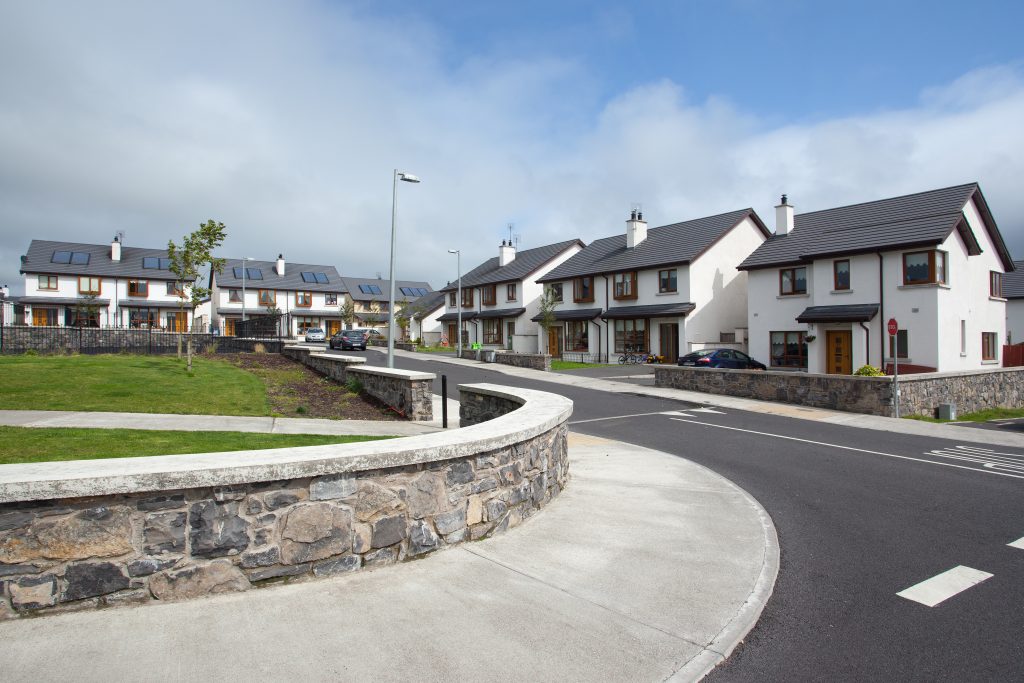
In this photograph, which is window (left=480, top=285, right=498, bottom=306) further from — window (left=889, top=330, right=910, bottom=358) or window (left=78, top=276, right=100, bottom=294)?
window (left=78, top=276, right=100, bottom=294)

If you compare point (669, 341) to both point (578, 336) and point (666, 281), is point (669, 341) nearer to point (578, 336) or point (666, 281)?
point (666, 281)

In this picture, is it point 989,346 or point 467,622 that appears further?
point 989,346

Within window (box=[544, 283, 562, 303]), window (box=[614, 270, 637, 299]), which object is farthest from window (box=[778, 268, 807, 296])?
window (box=[544, 283, 562, 303])

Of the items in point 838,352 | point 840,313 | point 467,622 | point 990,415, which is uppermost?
point 840,313

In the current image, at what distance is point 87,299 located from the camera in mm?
52312

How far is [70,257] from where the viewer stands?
2254 inches

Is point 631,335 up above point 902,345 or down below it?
above

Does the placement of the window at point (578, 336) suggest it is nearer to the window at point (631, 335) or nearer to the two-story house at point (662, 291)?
the two-story house at point (662, 291)

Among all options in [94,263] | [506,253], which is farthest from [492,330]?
[94,263]

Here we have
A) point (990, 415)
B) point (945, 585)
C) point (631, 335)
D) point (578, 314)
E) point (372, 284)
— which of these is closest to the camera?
point (945, 585)

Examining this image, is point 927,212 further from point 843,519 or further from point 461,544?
point 461,544

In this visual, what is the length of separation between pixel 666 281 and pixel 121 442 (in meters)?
33.1

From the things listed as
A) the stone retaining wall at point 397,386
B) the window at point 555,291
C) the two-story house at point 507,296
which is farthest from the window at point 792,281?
the stone retaining wall at point 397,386

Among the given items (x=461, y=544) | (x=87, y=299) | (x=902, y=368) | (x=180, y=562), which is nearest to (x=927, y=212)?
(x=902, y=368)
